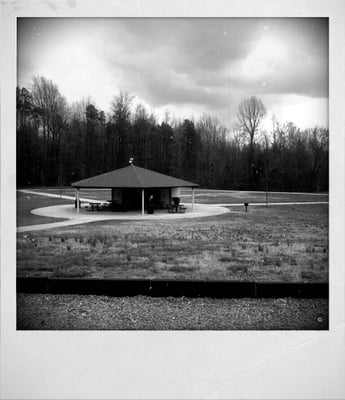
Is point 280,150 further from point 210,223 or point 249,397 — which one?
point 249,397

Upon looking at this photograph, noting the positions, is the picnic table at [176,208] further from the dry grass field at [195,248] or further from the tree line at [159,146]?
the tree line at [159,146]

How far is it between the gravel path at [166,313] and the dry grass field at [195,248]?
230mm

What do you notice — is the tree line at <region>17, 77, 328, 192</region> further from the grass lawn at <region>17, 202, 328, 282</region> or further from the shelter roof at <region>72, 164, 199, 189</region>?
the grass lawn at <region>17, 202, 328, 282</region>

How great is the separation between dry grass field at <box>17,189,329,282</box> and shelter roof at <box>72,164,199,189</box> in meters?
0.35

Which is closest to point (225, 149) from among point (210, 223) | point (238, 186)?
point (238, 186)

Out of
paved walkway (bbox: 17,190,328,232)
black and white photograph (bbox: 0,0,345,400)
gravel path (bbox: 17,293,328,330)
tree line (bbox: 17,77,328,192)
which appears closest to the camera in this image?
black and white photograph (bbox: 0,0,345,400)

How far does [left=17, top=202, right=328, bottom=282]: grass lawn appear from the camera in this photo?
3.94 meters

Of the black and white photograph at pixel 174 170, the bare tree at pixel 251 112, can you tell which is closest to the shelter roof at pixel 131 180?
the black and white photograph at pixel 174 170

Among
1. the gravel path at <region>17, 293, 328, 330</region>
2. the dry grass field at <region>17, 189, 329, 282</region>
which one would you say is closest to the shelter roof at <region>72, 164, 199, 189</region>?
the dry grass field at <region>17, 189, 329, 282</region>

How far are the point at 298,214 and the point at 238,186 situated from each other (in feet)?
1.95

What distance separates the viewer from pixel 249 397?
333cm

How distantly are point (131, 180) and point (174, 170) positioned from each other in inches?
16.3

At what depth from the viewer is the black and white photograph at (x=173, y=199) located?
3.54 m

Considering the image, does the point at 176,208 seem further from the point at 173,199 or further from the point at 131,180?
the point at 131,180
